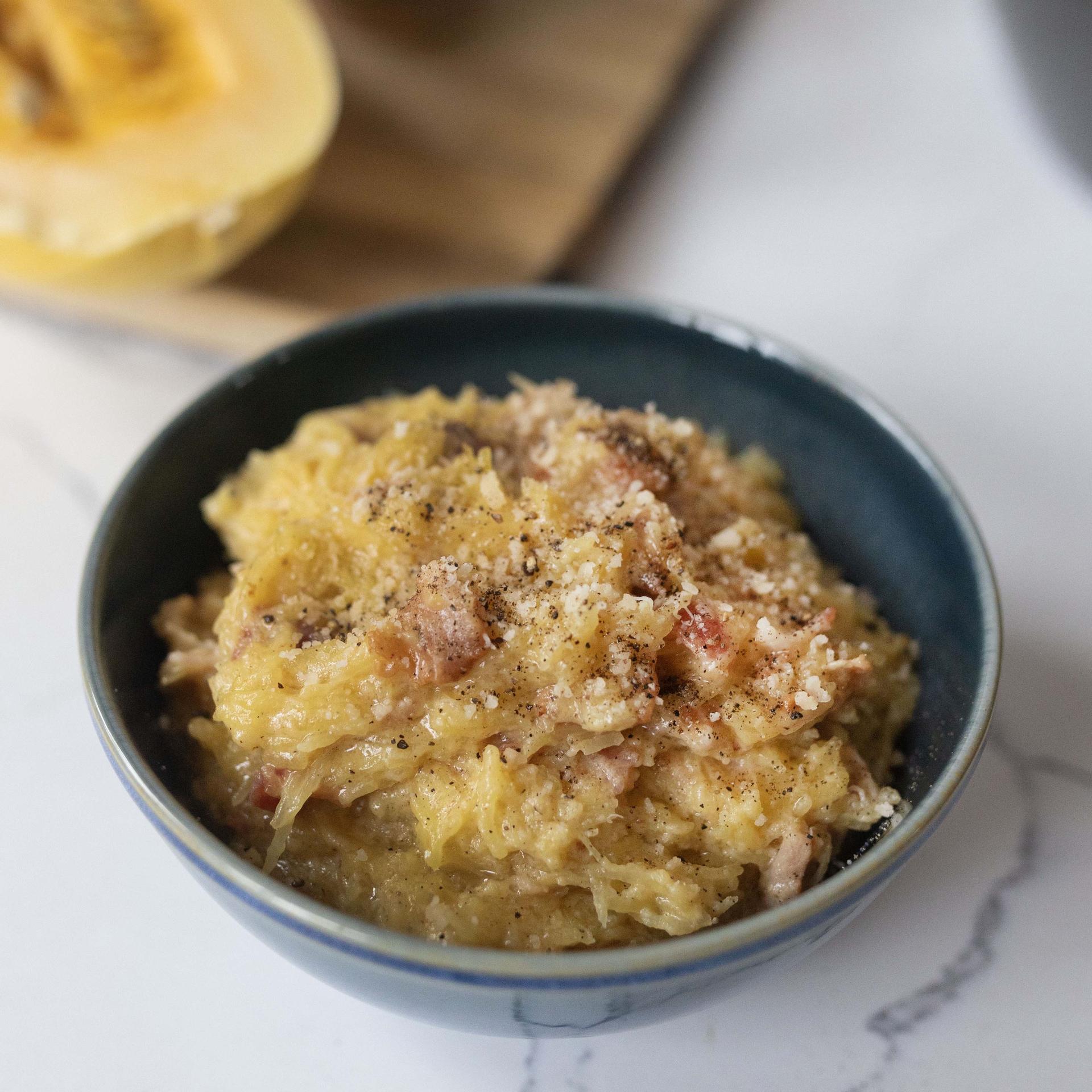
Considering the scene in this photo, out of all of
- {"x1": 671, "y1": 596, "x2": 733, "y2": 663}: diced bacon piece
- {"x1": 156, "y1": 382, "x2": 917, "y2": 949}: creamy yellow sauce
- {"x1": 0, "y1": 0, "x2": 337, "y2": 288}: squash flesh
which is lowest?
{"x1": 0, "y1": 0, "x2": 337, "y2": 288}: squash flesh

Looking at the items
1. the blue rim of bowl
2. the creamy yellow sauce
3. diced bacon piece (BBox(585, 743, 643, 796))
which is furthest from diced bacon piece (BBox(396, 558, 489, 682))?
the blue rim of bowl

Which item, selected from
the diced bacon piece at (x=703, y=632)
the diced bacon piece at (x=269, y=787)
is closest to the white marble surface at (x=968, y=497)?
the diced bacon piece at (x=269, y=787)

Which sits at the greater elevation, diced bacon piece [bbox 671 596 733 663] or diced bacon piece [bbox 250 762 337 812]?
diced bacon piece [bbox 671 596 733 663]

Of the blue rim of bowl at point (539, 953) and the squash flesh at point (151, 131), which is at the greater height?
the blue rim of bowl at point (539, 953)

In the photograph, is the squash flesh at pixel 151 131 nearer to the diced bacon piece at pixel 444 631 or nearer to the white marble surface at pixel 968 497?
the white marble surface at pixel 968 497

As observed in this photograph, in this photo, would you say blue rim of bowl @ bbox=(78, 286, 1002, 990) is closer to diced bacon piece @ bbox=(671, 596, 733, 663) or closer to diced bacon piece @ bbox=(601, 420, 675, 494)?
diced bacon piece @ bbox=(671, 596, 733, 663)

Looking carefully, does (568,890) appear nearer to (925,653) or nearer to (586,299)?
(925,653)

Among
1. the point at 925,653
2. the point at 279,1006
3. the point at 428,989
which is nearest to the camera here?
the point at 428,989

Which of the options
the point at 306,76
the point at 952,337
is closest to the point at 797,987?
the point at 952,337
